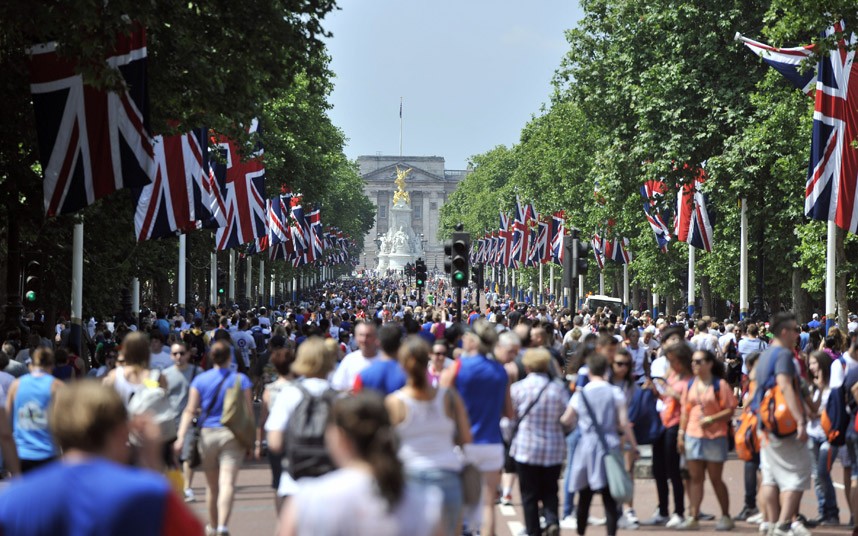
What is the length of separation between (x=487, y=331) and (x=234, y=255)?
47.6m

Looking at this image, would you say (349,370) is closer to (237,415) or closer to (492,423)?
(237,415)

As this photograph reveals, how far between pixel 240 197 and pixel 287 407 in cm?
2667

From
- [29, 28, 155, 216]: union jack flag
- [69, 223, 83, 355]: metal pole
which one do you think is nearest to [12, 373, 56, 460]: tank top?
[29, 28, 155, 216]: union jack flag

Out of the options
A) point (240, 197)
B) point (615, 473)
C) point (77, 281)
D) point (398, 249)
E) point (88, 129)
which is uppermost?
point (398, 249)

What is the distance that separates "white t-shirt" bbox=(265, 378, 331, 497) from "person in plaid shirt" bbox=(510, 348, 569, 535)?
175 cm

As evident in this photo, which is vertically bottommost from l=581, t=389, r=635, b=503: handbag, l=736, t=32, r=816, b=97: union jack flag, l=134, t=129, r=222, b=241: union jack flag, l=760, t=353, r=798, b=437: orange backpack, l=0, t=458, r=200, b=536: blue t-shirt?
l=581, t=389, r=635, b=503: handbag

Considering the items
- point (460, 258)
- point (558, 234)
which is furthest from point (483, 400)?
point (558, 234)

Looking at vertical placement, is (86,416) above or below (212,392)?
above

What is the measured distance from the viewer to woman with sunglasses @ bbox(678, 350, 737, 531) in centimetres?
1258

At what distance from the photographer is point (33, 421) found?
11.0 metres

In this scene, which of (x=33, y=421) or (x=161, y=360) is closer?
(x=33, y=421)

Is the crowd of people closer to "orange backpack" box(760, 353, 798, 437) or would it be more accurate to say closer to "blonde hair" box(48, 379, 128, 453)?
"orange backpack" box(760, 353, 798, 437)

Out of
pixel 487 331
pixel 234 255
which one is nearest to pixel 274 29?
pixel 487 331

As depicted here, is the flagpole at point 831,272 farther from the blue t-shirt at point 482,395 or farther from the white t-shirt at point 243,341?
the blue t-shirt at point 482,395
